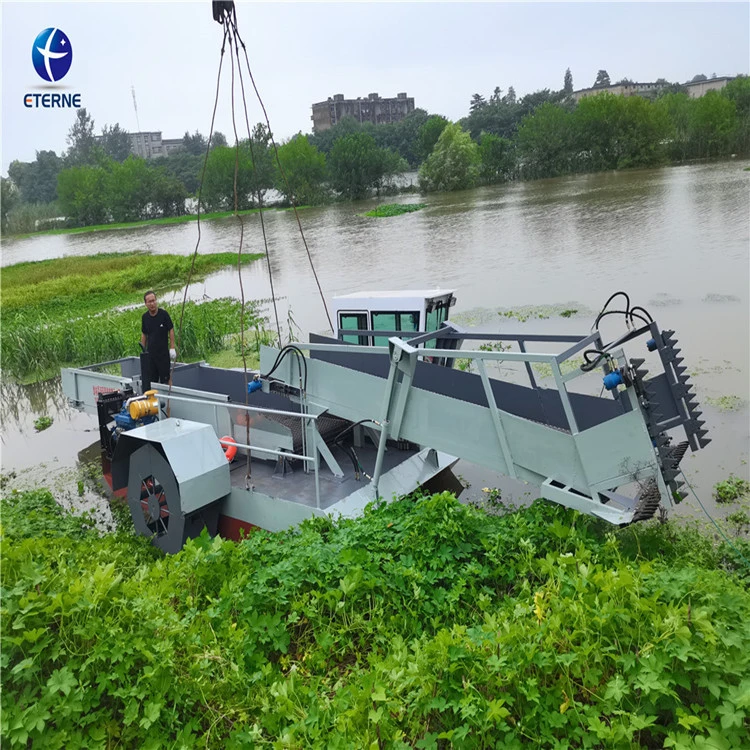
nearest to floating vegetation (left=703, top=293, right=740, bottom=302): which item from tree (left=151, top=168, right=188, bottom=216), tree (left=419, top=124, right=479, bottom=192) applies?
tree (left=419, top=124, right=479, bottom=192)

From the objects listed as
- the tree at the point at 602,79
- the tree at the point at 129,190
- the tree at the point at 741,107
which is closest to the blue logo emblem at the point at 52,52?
the tree at the point at 741,107

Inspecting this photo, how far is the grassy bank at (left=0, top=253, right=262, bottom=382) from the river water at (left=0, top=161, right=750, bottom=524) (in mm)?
1322

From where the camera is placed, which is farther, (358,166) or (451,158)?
(358,166)

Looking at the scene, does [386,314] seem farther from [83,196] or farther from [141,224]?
[83,196]

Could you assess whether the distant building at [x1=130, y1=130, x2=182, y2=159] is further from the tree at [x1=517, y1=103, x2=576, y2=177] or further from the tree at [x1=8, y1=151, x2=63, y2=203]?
the tree at [x1=517, y1=103, x2=576, y2=177]

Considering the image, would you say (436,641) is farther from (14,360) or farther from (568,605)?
(14,360)

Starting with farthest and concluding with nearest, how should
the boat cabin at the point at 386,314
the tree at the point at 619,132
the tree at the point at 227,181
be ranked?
the tree at the point at 227,181
the tree at the point at 619,132
the boat cabin at the point at 386,314

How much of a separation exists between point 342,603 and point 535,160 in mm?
64155

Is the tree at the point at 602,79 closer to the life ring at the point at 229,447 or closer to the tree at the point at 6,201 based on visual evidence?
the tree at the point at 6,201

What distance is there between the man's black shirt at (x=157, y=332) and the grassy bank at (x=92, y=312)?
5.67 metres

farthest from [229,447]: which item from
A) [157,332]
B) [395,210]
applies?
[395,210]

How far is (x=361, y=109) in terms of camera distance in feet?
467

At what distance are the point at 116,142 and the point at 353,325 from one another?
484 feet

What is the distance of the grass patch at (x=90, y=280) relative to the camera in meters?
23.4
